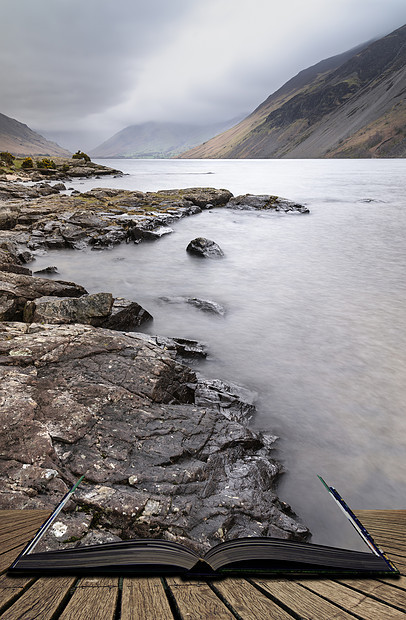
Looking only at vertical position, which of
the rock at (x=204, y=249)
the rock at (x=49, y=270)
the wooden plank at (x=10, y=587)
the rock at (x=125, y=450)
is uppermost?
the wooden plank at (x=10, y=587)

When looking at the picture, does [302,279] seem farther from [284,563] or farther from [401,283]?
[284,563]

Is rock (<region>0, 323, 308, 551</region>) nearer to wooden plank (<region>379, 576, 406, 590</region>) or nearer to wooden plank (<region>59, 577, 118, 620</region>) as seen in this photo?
wooden plank (<region>59, 577, 118, 620</region>)

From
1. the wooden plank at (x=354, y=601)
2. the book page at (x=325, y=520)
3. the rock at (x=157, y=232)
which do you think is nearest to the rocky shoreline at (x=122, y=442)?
the book page at (x=325, y=520)

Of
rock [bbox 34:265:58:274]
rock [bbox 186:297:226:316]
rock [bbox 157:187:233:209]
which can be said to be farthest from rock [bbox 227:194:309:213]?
rock [bbox 186:297:226:316]

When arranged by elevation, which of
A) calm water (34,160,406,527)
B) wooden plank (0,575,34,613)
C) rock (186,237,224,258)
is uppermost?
wooden plank (0,575,34,613)

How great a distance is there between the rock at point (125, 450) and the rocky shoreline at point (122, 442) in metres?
0.01

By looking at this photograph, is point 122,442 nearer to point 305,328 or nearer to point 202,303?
point 305,328

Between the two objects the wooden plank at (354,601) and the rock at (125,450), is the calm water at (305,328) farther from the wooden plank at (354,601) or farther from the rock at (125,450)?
the wooden plank at (354,601)

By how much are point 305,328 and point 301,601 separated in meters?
9.41

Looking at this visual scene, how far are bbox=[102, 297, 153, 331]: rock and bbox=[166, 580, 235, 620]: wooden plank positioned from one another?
23.5 ft

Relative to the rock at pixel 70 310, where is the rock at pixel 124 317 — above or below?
below

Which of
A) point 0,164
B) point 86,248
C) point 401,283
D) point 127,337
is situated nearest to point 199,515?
point 127,337

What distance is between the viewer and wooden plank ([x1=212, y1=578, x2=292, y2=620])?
60.4 inches

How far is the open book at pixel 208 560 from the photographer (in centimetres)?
186
